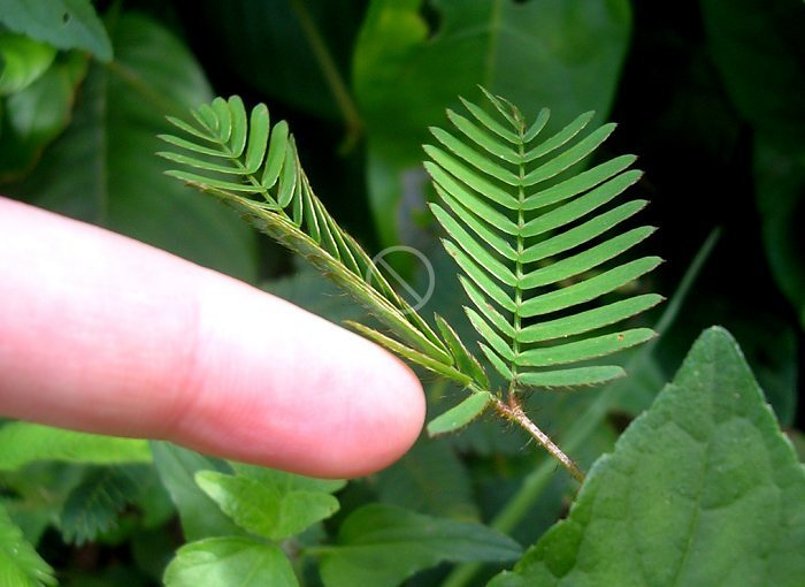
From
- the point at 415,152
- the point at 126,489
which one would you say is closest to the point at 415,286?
the point at 415,152

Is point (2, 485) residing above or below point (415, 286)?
below

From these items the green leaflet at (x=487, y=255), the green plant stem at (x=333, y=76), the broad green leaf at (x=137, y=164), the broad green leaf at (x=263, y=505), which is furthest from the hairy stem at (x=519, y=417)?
the green plant stem at (x=333, y=76)

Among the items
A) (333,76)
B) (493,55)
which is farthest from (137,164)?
(493,55)

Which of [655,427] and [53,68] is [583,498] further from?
[53,68]

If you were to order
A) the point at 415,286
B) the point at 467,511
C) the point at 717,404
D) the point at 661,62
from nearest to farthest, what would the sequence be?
the point at 717,404 → the point at 467,511 → the point at 415,286 → the point at 661,62

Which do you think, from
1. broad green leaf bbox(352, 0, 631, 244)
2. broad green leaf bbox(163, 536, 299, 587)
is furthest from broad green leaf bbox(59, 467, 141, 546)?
broad green leaf bbox(352, 0, 631, 244)

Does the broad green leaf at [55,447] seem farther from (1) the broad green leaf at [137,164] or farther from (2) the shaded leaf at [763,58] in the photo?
(2) the shaded leaf at [763,58]

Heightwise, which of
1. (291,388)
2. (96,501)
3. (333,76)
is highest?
(333,76)

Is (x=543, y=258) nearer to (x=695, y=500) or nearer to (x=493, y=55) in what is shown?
(x=695, y=500)
